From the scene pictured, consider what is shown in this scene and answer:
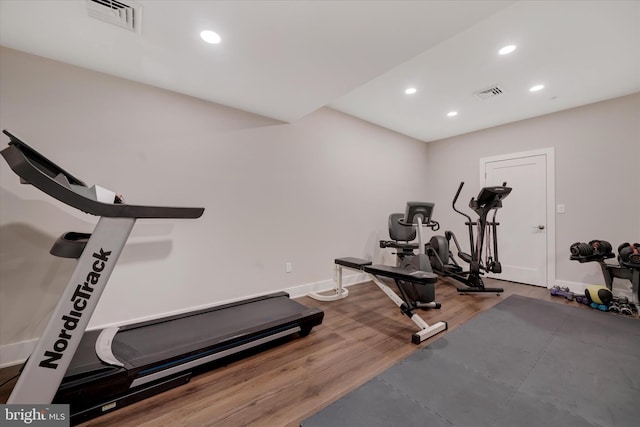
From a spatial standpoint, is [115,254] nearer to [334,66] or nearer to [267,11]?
[267,11]

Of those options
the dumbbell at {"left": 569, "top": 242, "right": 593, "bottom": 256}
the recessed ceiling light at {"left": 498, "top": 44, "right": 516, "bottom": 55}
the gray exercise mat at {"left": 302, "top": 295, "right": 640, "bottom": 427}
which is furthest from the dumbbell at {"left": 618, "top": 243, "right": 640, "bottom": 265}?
the recessed ceiling light at {"left": 498, "top": 44, "right": 516, "bottom": 55}

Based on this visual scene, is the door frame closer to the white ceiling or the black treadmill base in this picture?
the white ceiling

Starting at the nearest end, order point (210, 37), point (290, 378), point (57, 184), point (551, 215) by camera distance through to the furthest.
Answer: point (57, 184) < point (290, 378) < point (210, 37) < point (551, 215)

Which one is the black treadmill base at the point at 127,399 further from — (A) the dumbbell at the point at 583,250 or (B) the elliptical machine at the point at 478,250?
(A) the dumbbell at the point at 583,250

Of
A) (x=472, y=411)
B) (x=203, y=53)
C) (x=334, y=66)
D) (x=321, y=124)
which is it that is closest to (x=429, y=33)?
(x=334, y=66)

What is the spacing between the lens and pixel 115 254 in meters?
1.43

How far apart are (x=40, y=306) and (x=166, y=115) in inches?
76.1

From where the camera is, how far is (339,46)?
1.94m

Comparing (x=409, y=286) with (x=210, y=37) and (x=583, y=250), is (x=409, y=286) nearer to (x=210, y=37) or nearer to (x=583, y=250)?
(x=583, y=250)

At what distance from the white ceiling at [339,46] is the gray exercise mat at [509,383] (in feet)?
7.81

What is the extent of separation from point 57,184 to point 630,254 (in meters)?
5.00

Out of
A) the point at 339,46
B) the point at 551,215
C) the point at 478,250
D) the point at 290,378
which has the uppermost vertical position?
the point at 339,46

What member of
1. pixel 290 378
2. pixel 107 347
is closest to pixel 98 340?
pixel 107 347

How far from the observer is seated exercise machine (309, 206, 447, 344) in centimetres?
228
